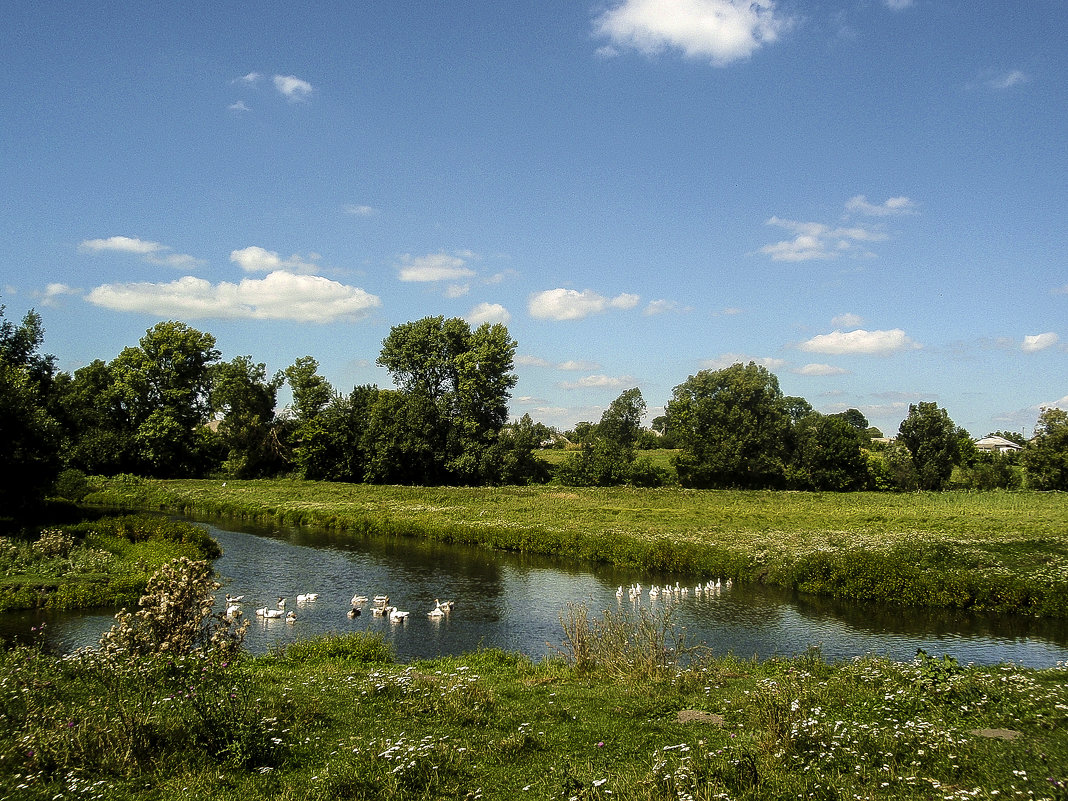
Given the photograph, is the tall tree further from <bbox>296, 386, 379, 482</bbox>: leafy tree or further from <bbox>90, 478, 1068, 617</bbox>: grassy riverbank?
<bbox>296, 386, 379, 482</bbox>: leafy tree

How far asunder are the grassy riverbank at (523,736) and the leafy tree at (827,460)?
6711 cm

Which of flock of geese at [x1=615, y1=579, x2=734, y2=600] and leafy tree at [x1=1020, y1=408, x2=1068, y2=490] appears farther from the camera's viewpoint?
leafy tree at [x1=1020, y1=408, x2=1068, y2=490]

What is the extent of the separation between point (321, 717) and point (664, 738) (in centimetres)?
495

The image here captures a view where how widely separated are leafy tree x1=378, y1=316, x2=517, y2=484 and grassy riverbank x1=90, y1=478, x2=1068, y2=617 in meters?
9.95

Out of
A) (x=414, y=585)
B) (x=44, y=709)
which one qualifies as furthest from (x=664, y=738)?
(x=414, y=585)

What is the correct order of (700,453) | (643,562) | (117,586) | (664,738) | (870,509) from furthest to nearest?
(700,453), (870,509), (643,562), (117,586), (664,738)

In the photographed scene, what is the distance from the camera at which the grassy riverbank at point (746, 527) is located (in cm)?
2641

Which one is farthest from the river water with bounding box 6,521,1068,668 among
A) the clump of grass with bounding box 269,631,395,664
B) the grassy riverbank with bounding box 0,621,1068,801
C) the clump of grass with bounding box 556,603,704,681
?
the grassy riverbank with bounding box 0,621,1068,801

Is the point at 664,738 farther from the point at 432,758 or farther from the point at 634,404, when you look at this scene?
the point at 634,404

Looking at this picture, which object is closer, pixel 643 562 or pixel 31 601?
pixel 31 601

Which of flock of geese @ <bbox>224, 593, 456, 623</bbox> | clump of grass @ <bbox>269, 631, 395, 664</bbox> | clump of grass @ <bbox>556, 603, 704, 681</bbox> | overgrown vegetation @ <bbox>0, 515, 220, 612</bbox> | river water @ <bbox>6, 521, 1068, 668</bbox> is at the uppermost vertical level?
clump of grass @ <bbox>556, 603, 704, 681</bbox>

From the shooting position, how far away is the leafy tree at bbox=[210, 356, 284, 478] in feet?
253

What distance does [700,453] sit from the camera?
254 feet

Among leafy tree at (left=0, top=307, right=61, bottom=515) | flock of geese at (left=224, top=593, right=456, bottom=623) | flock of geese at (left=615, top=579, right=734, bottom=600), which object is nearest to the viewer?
flock of geese at (left=224, top=593, right=456, bottom=623)
